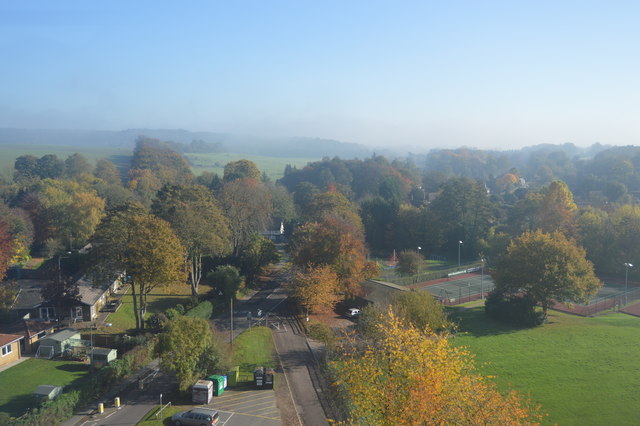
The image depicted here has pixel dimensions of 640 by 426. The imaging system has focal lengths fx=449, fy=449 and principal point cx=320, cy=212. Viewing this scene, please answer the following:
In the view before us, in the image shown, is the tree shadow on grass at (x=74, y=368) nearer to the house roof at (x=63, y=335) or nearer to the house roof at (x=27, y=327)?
the house roof at (x=63, y=335)

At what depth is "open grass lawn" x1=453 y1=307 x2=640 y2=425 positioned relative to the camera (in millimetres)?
20406

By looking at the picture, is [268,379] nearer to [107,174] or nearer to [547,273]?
[547,273]

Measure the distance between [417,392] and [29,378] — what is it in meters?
21.1

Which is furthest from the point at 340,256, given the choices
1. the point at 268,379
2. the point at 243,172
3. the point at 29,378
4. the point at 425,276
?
the point at 243,172

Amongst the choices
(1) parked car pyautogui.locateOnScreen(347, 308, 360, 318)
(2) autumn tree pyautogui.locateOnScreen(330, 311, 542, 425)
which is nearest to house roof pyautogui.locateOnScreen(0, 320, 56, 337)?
(1) parked car pyautogui.locateOnScreen(347, 308, 360, 318)

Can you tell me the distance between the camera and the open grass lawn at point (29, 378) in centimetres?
2122

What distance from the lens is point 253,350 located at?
27672mm

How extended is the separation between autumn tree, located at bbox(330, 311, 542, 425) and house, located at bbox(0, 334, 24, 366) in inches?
793

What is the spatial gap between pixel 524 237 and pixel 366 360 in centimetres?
2363

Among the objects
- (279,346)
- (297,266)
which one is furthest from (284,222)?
(279,346)

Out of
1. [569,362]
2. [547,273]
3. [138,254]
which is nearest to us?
[569,362]

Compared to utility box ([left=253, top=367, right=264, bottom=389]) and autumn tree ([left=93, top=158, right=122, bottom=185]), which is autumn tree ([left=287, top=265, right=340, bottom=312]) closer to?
utility box ([left=253, top=367, right=264, bottom=389])

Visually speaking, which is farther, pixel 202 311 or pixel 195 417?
Result: pixel 202 311

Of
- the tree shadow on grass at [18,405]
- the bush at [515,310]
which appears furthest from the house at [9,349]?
the bush at [515,310]
